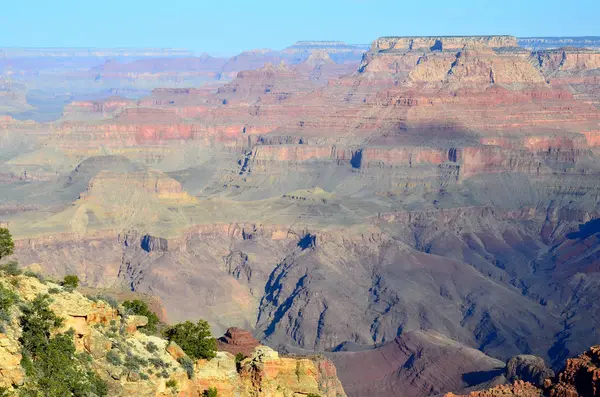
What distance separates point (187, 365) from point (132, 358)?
64.7 inches

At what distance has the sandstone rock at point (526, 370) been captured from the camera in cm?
5909

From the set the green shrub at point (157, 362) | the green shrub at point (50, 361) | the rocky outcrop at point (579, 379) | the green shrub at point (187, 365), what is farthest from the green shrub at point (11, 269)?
the rocky outcrop at point (579, 379)

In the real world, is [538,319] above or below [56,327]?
below

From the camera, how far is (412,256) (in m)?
116

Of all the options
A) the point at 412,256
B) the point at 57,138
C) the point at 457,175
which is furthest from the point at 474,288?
the point at 57,138

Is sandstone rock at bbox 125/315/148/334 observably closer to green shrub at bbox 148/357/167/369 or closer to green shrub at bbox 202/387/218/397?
green shrub at bbox 148/357/167/369

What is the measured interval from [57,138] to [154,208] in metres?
78.5

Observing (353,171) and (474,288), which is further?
(353,171)

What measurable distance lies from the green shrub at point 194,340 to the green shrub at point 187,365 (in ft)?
6.72

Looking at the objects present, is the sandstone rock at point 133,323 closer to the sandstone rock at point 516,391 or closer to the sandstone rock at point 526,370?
the sandstone rock at point 516,391

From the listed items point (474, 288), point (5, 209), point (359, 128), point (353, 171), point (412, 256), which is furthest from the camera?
point (359, 128)

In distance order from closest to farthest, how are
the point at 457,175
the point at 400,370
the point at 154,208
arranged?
the point at 400,370 → the point at 154,208 → the point at 457,175

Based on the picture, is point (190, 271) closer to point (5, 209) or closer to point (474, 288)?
point (474, 288)

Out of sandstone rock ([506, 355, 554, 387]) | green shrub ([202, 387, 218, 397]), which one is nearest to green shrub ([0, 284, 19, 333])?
green shrub ([202, 387, 218, 397])
